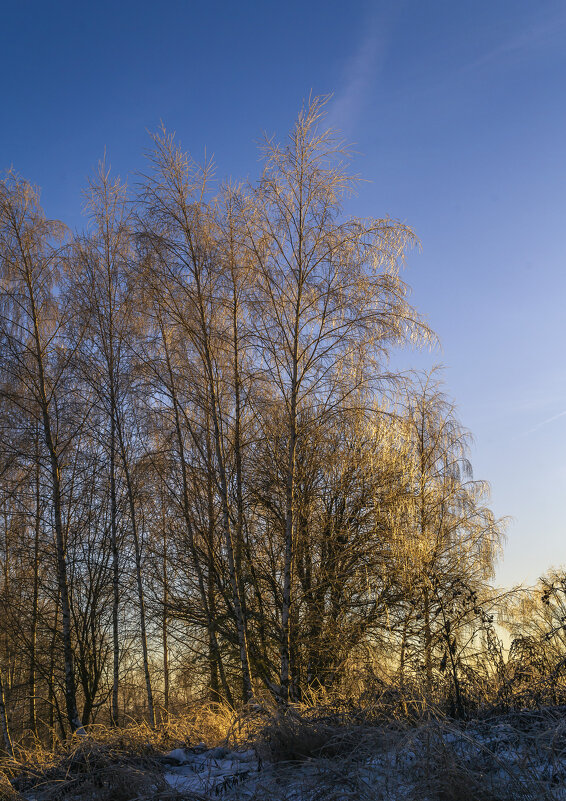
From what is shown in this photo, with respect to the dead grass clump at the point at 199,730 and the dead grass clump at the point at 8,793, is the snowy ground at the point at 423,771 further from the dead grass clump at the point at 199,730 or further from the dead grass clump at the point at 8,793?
the dead grass clump at the point at 199,730

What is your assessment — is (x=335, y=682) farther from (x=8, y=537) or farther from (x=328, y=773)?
(x=8, y=537)

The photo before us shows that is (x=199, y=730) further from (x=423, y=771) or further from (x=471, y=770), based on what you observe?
(x=471, y=770)

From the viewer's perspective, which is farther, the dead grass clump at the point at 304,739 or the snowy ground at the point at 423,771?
the dead grass clump at the point at 304,739

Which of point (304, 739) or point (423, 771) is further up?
point (304, 739)

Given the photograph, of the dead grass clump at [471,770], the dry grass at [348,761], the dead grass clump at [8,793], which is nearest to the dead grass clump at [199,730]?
the dry grass at [348,761]

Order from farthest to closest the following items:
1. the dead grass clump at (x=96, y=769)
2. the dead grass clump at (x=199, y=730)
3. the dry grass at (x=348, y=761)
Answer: the dead grass clump at (x=199, y=730)
the dead grass clump at (x=96, y=769)
the dry grass at (x=348, y=761)

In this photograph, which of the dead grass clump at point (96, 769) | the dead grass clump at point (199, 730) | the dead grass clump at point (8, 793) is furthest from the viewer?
the dead grass clump at point (199, 730)

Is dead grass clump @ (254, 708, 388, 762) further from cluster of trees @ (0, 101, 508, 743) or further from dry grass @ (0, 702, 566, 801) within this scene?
cluster of trees @ (0, 101, 508, 743)

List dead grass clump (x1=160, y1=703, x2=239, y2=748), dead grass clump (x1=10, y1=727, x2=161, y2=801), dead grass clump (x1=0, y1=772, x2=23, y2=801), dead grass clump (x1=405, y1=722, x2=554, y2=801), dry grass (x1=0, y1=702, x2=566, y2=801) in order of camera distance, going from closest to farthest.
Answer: dead grass clump (x1=405, y1=722, x2=554, y2=801), dry grass (x1=0, y1=702, x2=566, y2=801), dead grass clump (x1=10, y1=727, x2=161, y2=801), dead grass clump (x1=0, y1=772, x2=23, y2=801), dead grass clump (x1=160, y1=703, x2=239, y2=748)

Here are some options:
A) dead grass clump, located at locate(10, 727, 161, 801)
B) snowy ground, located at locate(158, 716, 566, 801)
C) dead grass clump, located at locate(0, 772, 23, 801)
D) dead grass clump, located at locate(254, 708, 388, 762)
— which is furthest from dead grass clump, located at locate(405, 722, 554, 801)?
dead grass clump, located at locate(0, 772, 23, 801)

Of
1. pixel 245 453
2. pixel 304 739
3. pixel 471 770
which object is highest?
pixel 245 453

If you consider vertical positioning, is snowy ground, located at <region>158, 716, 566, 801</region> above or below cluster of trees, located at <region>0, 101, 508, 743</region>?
below

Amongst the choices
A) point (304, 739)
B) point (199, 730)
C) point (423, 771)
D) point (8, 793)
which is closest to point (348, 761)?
point (423, 771)

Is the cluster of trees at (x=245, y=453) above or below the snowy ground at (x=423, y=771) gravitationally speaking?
above
